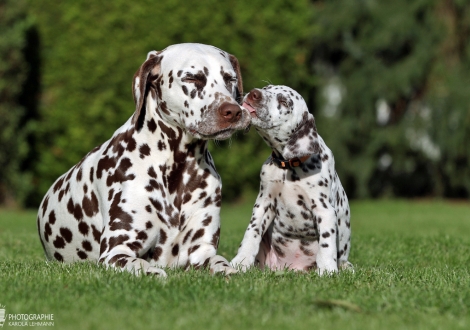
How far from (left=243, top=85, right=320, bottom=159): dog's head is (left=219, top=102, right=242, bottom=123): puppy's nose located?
67 centimetres

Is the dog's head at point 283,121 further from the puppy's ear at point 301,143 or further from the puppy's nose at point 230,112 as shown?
the puppy's nose at point 230,112

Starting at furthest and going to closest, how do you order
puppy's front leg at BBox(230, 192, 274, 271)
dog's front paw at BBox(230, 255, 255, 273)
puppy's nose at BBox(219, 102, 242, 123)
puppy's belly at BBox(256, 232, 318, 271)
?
puppy's belly at BBox(256, 232, 318, 271)
puppy's front leg at BBox(230, 192, 274, 271)
dog's front paw at BBox(230, 255, 255, 273)
puppy's nose at BBox(219, 102, 242, 123)

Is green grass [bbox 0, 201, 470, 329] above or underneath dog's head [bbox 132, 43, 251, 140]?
underneath

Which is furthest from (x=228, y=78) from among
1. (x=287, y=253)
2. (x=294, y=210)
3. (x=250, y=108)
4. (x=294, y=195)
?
(x=287, y=253)

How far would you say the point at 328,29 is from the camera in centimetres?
2112

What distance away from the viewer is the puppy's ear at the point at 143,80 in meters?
6.10

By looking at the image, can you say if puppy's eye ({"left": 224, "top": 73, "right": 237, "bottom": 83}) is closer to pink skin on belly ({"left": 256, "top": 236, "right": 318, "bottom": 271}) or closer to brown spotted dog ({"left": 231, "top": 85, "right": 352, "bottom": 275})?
brown spotted dog ({"left": 231, "top": 85, "right": 352, "bottom": 275})

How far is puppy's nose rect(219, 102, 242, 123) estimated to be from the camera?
18.7 ft

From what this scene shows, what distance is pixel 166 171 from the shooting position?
6.06 m

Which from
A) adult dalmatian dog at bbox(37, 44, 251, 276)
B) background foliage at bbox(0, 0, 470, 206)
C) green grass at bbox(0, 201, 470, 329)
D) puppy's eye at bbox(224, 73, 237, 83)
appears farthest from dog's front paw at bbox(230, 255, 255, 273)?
background foliage at bbox(0, 0, 470, 206)

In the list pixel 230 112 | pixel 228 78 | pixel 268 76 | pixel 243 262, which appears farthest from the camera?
pixel 268 76

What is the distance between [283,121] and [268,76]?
11.4 metres

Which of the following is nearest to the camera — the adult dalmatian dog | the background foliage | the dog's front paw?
the adult dalmatian dog

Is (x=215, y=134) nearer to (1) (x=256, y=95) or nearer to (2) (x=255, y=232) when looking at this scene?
(1) (x=256, y=95)
